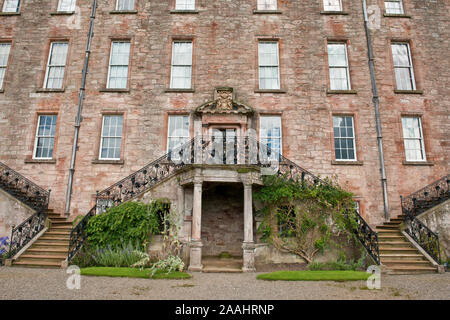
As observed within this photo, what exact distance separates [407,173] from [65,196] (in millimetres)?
15657

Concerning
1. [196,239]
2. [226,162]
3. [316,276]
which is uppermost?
[226,162]

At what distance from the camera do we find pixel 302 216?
10.7 metres

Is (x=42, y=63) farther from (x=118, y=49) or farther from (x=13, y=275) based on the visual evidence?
(x=13, y=275)

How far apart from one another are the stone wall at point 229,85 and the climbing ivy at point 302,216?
7.83ft

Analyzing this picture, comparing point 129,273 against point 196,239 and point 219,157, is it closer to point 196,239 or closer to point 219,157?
point 196,239

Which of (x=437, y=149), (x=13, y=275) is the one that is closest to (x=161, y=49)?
Answer: (x=13, y=275)

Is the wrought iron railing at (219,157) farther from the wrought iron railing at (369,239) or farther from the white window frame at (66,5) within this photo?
the white window frame at (66,5)

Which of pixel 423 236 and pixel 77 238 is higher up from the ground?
pixel 423 236

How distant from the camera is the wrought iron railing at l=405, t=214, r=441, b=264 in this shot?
10.1 metres

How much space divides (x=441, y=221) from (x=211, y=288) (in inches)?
375

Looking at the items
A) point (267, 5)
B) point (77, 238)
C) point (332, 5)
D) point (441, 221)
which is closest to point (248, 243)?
point (77, 238)

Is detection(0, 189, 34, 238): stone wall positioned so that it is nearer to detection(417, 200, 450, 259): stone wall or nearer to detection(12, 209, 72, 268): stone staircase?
detection(12, 209, 72, 268): stone staircase

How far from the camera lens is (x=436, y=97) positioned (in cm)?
1415

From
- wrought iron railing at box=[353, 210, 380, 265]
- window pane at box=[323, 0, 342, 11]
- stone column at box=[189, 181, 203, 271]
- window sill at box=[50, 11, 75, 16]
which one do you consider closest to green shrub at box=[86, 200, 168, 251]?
stone column at box=[189, 181, 203, 271]
